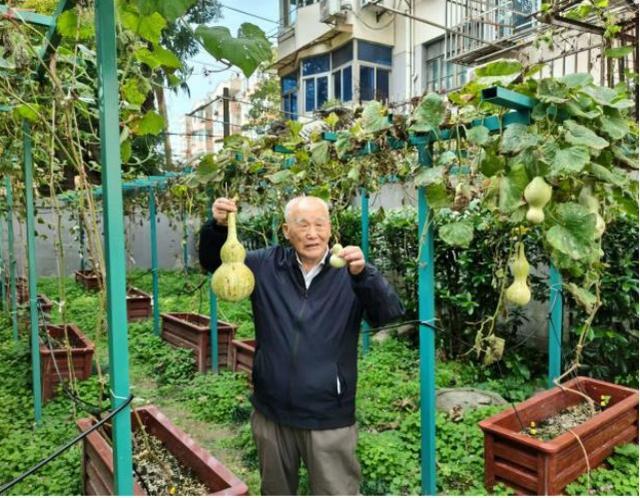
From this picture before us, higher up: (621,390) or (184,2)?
(184,2)

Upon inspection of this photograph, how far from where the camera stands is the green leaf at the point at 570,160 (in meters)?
1.84

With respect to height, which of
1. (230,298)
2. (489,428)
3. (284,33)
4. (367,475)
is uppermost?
(284,33)

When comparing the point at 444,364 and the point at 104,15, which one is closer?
the point at 104,15

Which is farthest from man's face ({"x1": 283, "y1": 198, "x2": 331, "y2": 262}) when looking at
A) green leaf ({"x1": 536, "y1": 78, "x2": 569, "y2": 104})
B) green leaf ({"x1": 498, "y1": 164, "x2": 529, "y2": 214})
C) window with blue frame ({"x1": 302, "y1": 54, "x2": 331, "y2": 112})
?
window with blue frame ({"x1": 302, "y1": 54, "x2": 331, "y2": 112})

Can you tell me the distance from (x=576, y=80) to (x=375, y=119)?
90 centimetres

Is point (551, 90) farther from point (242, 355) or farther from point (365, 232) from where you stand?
point (242, 355)

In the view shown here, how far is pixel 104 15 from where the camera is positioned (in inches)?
54.7

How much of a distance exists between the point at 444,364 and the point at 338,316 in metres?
3.11

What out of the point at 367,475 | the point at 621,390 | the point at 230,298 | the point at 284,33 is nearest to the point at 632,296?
the point at 621,390

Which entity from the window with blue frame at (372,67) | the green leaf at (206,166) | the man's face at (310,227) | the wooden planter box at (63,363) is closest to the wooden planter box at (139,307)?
the wooden planter box at (63,363)

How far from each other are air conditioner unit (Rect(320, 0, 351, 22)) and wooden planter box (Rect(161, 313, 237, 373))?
8740mm

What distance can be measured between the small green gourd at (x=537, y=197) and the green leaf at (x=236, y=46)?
1086 mm

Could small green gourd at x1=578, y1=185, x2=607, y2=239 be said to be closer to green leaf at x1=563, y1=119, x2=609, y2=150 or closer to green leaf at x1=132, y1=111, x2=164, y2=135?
green leaf at x1=563, y1=119, x2=609, y2=150

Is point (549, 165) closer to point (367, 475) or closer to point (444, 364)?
point (367, 475)
